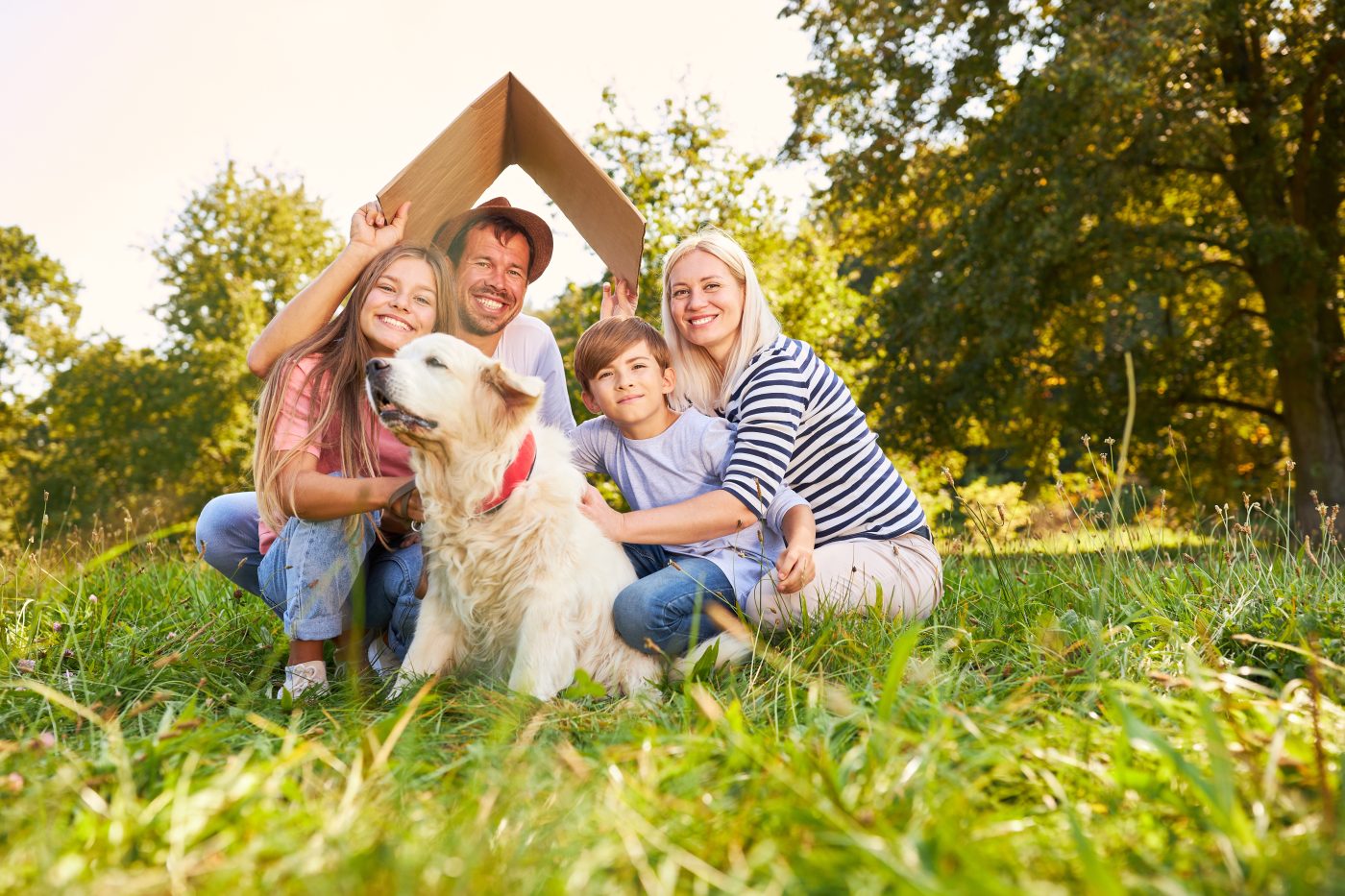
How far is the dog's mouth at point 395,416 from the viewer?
2.87 meters

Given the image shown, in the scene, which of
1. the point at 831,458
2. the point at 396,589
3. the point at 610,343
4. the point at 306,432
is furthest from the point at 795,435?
the point at 306,432

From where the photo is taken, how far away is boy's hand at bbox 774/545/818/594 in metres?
3.23

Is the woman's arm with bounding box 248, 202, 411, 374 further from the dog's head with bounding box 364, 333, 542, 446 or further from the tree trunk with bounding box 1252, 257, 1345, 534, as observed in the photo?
the tree trunk with bounding box 1252, 257, 1345, 534

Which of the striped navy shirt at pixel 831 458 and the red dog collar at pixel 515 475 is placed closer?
the red dog collar at pixel 515 475

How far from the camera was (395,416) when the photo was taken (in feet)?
9.52

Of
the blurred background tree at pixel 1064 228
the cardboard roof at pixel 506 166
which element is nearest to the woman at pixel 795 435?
the cardboard roof at pixel 506 166

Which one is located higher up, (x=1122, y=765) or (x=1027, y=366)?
(x=1122, y=765)

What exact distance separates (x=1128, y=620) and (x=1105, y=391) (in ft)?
35.0

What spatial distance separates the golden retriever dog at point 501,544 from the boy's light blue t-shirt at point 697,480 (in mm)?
320

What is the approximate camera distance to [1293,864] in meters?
1.42

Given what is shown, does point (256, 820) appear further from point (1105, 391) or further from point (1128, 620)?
point (1105, 391)

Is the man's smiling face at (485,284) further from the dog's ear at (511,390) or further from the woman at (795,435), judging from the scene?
the dog's ear at (511,390)

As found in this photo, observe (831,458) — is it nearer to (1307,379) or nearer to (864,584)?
(864,584)

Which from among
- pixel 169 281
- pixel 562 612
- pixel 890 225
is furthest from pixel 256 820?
pixel 169 281
